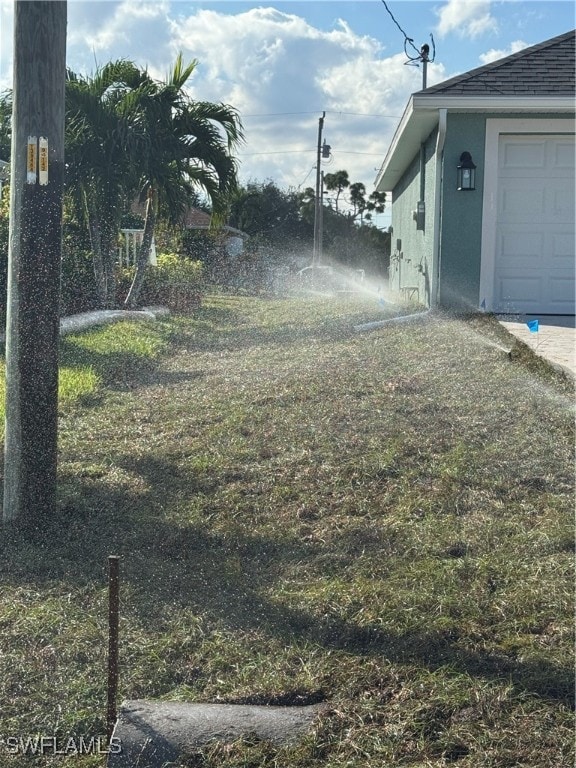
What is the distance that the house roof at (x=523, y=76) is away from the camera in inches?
394

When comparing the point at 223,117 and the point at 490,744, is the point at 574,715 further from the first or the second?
the point at 223,117

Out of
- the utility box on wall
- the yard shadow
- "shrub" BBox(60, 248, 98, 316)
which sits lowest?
the yard shadow

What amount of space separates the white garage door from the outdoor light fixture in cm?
37

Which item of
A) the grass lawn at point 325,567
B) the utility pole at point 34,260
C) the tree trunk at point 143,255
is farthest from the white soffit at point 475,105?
the utility pole at point 34,260

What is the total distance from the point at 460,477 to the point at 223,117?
11505 millimetres

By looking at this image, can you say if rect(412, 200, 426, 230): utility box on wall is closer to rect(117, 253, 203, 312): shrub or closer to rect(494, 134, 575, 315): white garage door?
rect(494, 134, 575, 315): white garage door

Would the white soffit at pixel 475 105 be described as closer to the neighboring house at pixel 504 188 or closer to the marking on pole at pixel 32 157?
the neighboring house at pixel 504 188

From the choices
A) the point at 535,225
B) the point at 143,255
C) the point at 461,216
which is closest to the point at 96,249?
the point at 143,255

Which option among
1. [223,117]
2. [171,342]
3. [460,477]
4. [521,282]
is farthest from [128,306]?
[460,477]

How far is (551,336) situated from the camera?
26.9 ft

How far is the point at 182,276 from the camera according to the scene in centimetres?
2025

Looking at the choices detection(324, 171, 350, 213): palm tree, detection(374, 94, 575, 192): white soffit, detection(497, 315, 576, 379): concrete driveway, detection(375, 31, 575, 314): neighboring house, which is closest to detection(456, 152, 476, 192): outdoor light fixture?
detection(375, 31, 575, 314): neighboring house

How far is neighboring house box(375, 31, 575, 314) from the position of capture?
1012 cm

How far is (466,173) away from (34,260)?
7.04 m
